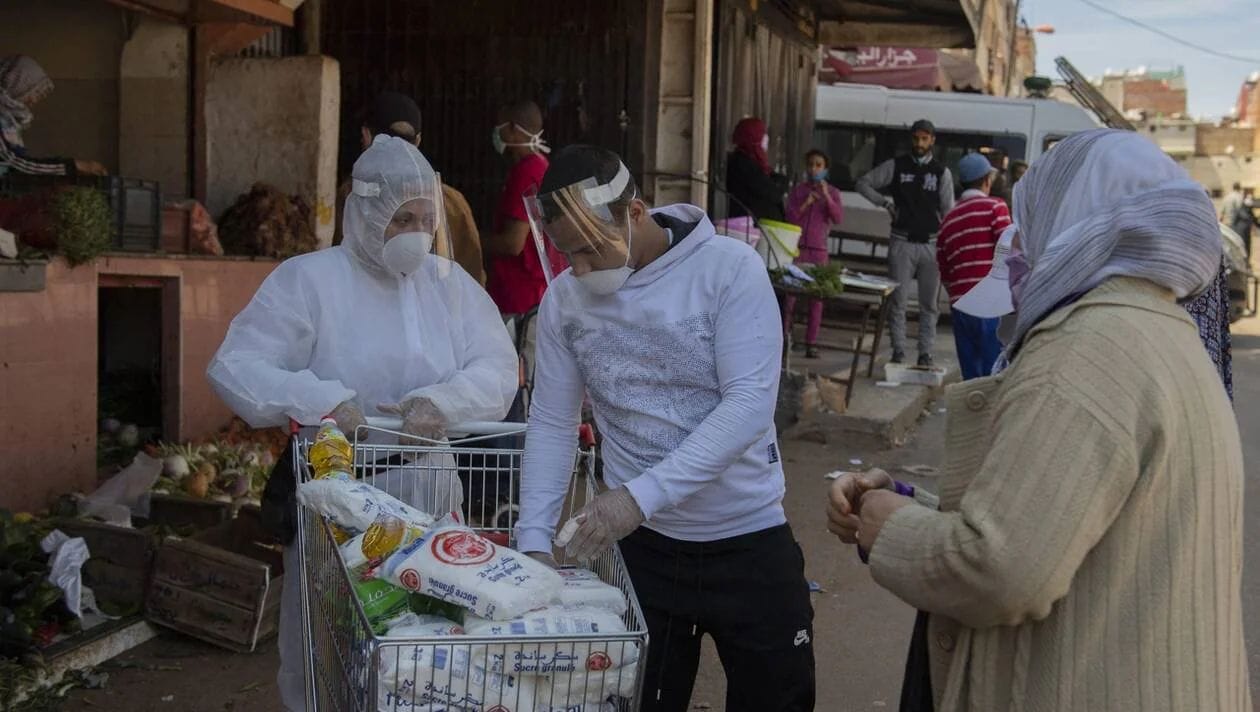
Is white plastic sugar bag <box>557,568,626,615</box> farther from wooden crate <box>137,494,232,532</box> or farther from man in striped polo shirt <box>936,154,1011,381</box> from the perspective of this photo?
man in striped polo shirt <box>936,154,1011,381</box>

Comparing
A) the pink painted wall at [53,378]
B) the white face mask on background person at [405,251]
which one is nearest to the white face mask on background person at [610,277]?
the white face mask on background person at [405,251]

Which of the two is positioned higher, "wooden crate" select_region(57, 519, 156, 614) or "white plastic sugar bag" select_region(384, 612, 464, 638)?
Result: "white plastic sugar bag" select_region(384, 612, 464, 638)

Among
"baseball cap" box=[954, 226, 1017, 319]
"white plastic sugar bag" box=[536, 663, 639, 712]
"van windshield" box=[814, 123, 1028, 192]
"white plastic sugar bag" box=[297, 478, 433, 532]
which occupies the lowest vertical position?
"white plastic sugar bag" box=[536, 663, 639, 712]

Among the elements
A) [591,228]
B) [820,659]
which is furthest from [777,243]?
[591,228]

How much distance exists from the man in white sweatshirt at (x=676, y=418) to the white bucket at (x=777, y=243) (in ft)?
22.8

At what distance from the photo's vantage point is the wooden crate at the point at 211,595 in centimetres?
495

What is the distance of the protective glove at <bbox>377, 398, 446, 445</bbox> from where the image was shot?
11.0 feet

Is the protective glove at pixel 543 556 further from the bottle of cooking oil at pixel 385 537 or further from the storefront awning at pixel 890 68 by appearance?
the storefront awning at pixel 890 68

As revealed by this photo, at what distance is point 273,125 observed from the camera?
26.4ft

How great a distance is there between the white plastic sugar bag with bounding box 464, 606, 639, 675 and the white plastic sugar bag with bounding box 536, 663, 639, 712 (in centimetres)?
1

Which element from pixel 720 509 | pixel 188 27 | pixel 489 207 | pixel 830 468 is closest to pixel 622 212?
pixel 720 509

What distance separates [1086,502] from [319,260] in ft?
7.89

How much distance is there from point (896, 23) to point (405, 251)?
45.5 feet

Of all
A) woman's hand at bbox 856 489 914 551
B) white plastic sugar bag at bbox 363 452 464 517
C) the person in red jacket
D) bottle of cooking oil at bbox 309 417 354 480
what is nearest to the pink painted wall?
white plastic sugar bag at bbox 363 452 464 517
